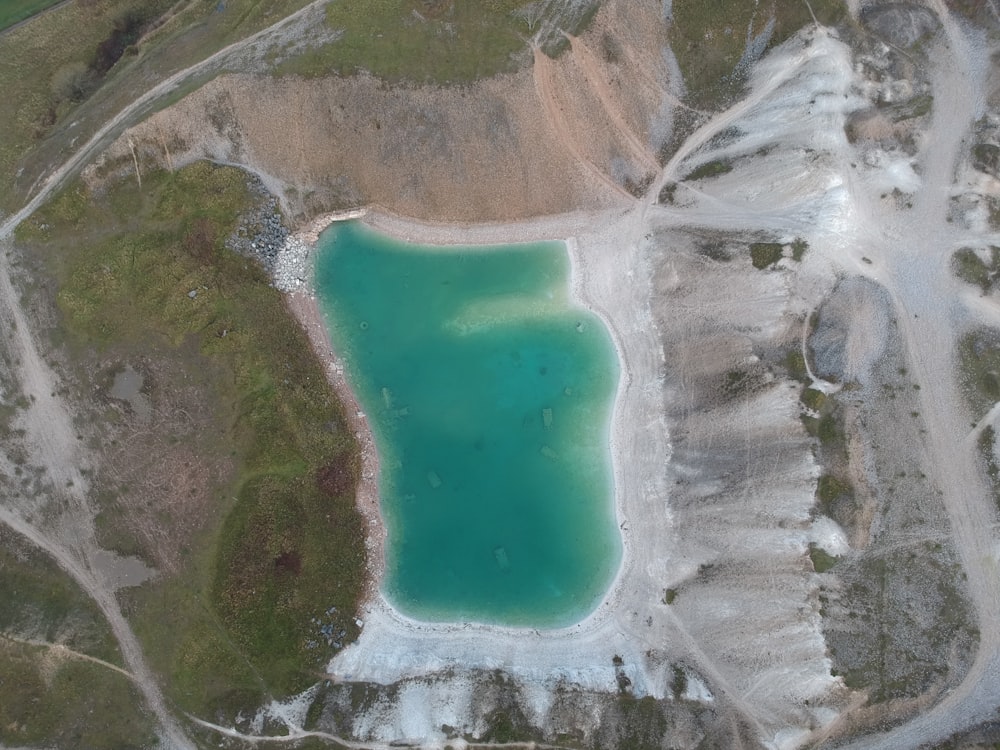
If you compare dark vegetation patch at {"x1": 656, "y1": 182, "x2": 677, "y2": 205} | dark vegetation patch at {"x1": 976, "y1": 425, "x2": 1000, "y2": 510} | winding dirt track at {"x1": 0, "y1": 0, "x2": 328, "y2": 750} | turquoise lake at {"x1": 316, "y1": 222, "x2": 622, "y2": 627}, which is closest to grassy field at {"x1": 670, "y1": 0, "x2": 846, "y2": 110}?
dark vegetation patch at {"x1": 656, "y1": 182, "x2": 677, "y2": 205}

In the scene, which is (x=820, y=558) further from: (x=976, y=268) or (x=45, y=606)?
(x=45, y=606)

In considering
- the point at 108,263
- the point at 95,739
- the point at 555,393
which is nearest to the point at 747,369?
the point at 555,393

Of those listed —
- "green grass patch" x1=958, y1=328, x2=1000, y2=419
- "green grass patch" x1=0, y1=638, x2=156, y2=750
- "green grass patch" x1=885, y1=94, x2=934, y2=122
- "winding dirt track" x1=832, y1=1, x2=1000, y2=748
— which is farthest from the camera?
"green grass patch" x1=885, y1=94, x2=934, y2=122

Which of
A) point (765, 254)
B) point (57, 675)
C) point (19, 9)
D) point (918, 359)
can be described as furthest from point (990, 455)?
point (19, 9)

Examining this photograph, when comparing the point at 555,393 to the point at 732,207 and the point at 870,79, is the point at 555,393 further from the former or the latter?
the point at 870,79

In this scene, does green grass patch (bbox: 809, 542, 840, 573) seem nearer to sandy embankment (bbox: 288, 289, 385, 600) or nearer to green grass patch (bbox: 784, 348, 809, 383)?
green grass patch (bbox: 784, 348, 809, 383)

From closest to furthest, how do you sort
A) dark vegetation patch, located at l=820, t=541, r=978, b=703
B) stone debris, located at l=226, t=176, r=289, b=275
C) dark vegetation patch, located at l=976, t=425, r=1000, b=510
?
dark vegetation patch, located at l=820, t=541, r=978, b=703
dark vegetation patch, located at l=976, t=425, r=1000, b=510
stone debris, located at l=226, t=176, r=289, b=275

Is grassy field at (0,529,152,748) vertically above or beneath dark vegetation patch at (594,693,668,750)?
above
